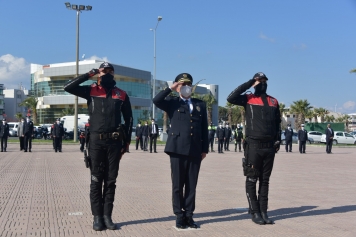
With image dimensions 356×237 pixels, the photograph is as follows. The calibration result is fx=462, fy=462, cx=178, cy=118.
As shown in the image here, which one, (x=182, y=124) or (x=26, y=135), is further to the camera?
(x=26, y=135)

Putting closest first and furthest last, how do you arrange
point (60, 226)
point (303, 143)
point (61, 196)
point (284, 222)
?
point (60, 226) → point (284, 222) → point (61, 196) → point (303, 143)

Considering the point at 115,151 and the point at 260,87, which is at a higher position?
the point at 260,87

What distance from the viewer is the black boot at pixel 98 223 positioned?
6.04 m

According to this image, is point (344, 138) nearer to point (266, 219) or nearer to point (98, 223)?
point (266, 219)

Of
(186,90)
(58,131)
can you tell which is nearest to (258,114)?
(186,90)

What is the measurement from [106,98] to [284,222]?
10.2ft

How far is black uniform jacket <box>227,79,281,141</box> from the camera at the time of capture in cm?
670

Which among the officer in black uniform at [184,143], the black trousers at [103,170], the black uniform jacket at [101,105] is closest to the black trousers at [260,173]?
the officer in black uniform at [184,143]

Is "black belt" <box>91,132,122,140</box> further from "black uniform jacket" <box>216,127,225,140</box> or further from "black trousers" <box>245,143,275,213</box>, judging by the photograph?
"black uniform jacket" <box>216,127,225,140</box>

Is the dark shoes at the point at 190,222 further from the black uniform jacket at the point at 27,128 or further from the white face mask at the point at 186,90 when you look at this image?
the black uniform jacket at the point at 27,128

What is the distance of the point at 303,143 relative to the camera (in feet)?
95.8

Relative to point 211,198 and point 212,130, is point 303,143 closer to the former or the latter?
point 212,130

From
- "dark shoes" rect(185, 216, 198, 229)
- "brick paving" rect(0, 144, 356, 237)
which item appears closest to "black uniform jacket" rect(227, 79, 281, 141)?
"brick paving" rect(0, 144, 356, 237)

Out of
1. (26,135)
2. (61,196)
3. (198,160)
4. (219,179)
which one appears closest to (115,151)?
(198,160)
